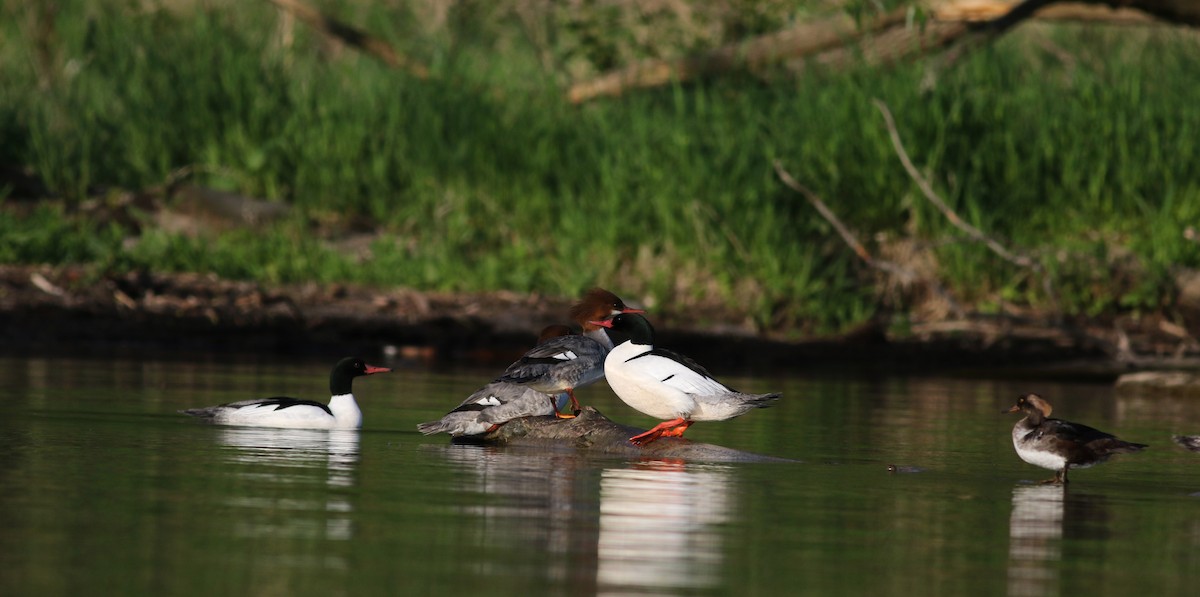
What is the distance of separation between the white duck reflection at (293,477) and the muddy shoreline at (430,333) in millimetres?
5957

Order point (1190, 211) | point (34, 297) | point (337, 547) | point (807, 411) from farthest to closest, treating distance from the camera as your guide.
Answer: point (1190, 211) → point (34, 297) → point (807, 411) → point (337, 547)

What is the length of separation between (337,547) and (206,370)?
26.5 feet

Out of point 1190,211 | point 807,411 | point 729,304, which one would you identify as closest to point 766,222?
point 729,304

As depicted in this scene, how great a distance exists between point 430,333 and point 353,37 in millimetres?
7283

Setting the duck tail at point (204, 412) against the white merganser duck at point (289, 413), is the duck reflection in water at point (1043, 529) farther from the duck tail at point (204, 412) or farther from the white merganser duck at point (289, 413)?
the duck tail at point (204, 412)

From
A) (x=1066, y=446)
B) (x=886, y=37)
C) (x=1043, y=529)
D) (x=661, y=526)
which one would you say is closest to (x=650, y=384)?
(x=1066, y=446)

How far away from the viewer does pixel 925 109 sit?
61.9 feet

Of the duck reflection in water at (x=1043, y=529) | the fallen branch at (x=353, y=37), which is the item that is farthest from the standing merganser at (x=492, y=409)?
the fallen branch at (x=353, y=37)

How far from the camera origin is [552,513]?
23.1 ft

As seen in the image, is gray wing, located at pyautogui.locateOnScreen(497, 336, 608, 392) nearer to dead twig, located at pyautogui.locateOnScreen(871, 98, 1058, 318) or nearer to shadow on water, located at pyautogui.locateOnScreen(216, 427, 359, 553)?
shadow on water, located at pyautogui.locateOnScreen(216, 427, 359, 553)

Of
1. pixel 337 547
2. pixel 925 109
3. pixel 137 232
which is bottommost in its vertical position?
pixel 337 547

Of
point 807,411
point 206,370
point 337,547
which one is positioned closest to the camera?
point 337,547

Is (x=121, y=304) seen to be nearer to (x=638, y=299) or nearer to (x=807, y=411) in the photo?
(x=638, y=299)

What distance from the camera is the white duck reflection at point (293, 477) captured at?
646cm
